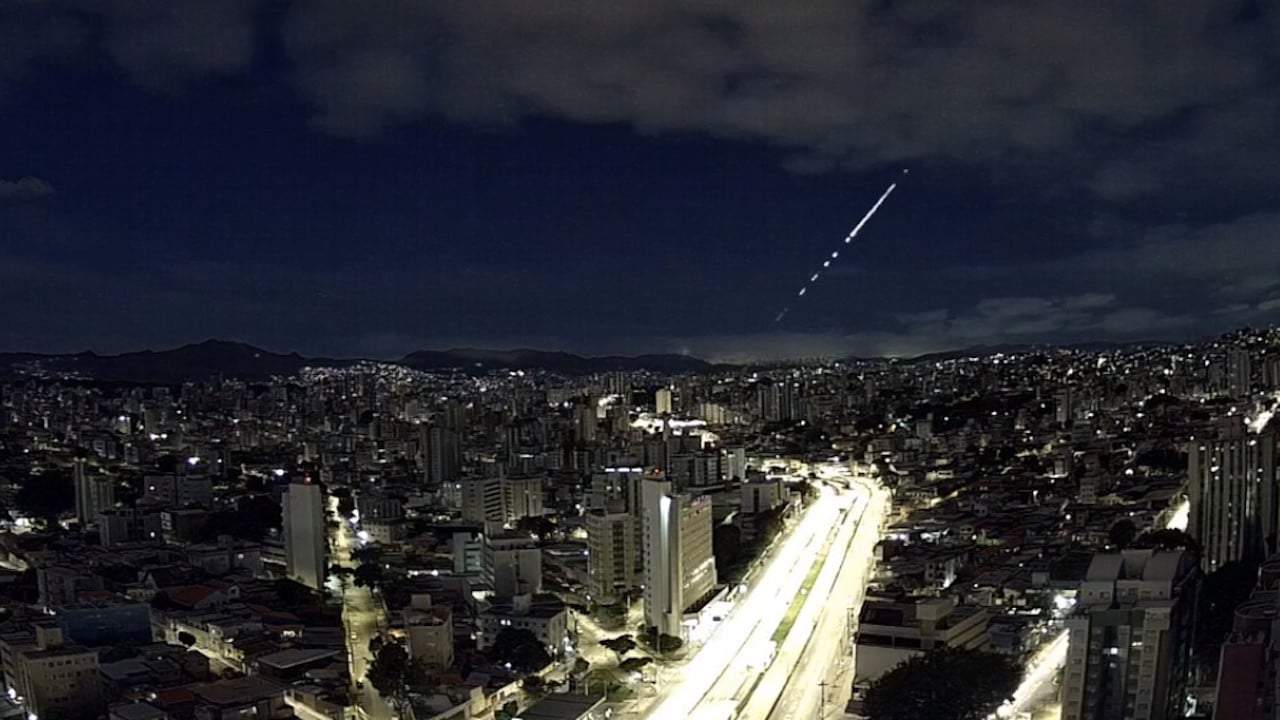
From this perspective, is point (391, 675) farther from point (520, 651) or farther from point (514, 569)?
point (514, 569)

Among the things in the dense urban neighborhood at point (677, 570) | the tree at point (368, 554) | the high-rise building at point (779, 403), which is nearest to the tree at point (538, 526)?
the dense urban neighborhood at point (677, 570)

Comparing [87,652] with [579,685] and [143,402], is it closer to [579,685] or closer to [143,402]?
[579,685]

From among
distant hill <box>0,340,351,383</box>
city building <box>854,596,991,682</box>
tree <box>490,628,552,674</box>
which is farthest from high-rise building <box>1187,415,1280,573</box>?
distant hill <box>0,340,351,383</box>

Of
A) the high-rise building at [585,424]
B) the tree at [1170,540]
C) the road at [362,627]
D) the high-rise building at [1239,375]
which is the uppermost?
the high-rise building at [1239,375]

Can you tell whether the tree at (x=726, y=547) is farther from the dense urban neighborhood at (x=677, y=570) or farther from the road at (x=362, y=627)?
the road at (x=362, y=627)

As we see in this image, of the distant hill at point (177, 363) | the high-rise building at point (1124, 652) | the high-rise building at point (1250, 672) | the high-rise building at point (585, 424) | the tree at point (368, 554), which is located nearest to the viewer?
the high-rise building at point (1250, 672)
